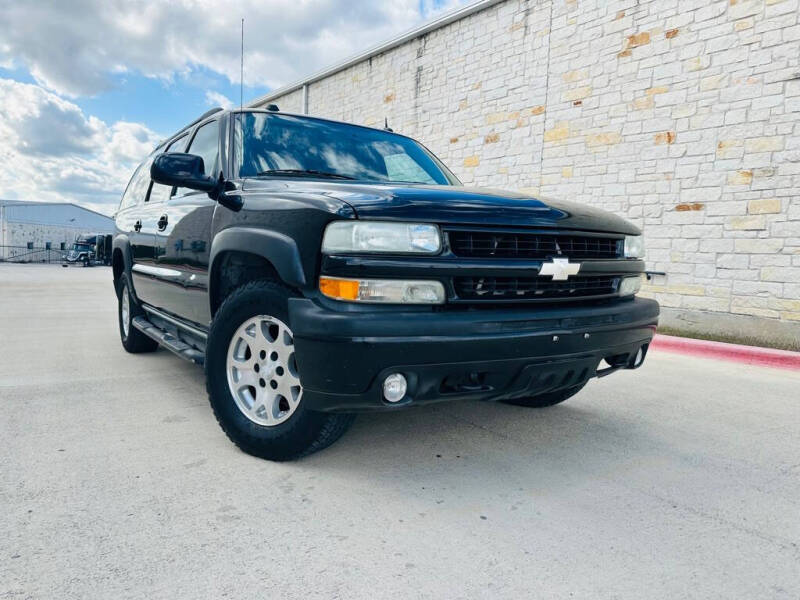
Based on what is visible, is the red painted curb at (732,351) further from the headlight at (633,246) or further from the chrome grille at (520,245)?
the chrome grille at (520,245)

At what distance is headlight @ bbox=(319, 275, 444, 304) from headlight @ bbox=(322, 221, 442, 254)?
12cm

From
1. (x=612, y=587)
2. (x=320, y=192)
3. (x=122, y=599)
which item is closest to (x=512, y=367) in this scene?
(x=612, y=587)

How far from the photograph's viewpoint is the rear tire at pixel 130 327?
17.1ft

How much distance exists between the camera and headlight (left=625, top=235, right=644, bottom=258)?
3.19 meters

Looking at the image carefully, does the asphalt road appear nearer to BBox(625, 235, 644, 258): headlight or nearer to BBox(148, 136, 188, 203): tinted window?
BBox(625, 235, 644, 258): headlight

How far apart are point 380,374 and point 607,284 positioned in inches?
56.3

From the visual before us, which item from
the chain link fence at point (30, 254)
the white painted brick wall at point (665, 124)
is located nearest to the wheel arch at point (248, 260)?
the white painted brick wall at point (665, 124)

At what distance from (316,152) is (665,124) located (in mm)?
6199

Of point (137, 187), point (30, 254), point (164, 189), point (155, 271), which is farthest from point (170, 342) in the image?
point (30, 254)

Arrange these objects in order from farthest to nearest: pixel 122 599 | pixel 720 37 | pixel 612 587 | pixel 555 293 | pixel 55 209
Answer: pixel 55 209, pixel 720 37, pixel 555 293, pixel 612 587, pixel 122 599

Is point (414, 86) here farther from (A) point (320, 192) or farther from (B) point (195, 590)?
(B) point (195, 590)

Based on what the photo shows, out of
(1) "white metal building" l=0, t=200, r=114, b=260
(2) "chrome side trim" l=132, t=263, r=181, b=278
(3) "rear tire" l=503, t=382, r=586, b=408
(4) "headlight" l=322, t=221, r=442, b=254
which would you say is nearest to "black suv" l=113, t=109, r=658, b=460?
(4) "headlight" l=322, t=221, r=442, b=254

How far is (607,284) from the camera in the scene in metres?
3.01

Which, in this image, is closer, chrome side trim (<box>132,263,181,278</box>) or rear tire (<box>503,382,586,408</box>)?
rear tire (<box>503,382,586,408</box>)
